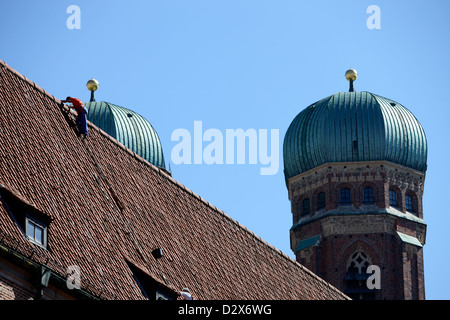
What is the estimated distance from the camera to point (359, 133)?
7181 cm

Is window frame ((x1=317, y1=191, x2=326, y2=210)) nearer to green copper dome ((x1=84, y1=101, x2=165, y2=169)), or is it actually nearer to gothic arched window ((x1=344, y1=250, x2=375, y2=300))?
gothic arched window ((x1=344, y1=250, x2=375, y2=300))

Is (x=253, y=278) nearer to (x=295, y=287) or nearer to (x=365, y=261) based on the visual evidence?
(x=295, y=287)

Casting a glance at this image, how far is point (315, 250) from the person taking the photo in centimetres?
7069

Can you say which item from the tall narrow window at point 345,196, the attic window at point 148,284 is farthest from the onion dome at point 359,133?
the attic window at point 148,284

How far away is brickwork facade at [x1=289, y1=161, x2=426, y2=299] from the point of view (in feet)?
230

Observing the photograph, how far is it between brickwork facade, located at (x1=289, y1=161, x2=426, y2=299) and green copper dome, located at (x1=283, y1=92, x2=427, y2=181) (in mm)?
562

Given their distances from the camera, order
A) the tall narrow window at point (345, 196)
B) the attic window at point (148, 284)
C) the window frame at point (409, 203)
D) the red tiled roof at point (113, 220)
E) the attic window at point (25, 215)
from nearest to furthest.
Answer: the attic window at point (25, 215)
the red tiled roof at point (113, 220)
the attic window at point (148, 284)
the tall narrow window at point (345, 196)
the window frame at point (409, 203)

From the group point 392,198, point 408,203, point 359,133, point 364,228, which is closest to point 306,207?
point 364,228

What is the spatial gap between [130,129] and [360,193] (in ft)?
39.0

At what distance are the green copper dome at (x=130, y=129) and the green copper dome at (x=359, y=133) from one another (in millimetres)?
8918

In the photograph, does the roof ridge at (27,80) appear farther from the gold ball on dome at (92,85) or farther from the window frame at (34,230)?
the gold ball on dome at (92,85)

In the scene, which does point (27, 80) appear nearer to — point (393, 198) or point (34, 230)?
point (34, 230)

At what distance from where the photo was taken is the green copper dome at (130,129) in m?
66.7

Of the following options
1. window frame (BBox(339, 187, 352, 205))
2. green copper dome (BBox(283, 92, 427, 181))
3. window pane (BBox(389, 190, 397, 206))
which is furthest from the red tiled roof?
window pane (BBox(389, 190, 397, 206))
